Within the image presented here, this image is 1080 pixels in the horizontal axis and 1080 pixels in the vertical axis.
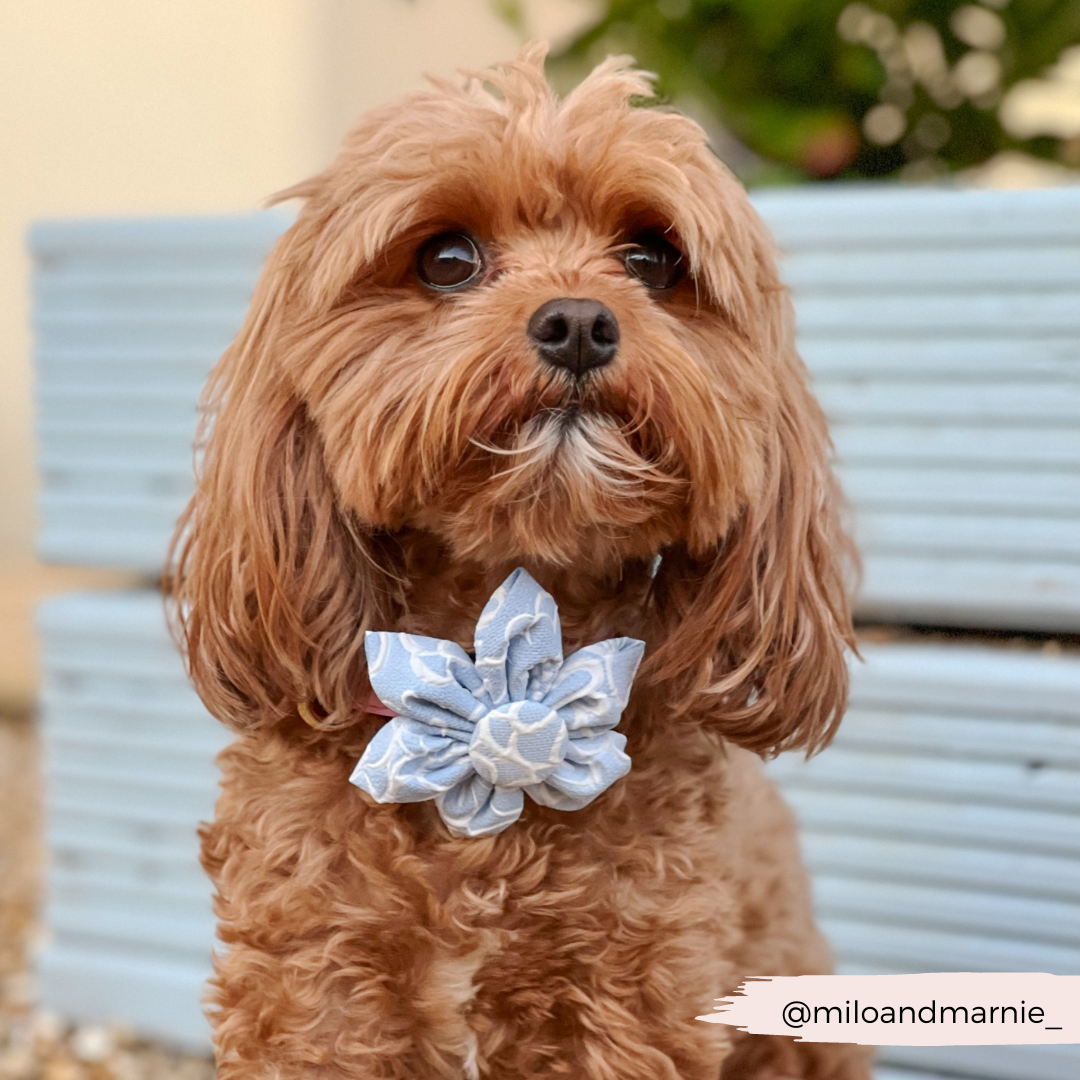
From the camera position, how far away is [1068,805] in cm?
131

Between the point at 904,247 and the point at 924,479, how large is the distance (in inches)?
10.5

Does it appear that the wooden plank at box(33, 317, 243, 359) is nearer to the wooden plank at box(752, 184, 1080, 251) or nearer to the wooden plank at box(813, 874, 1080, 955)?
the wooden plank at box(752, 184, 1080, 251)

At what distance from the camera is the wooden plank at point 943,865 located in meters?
1.32

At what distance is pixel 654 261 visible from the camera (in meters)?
0.83

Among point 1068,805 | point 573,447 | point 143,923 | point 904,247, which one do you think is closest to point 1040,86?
point 904,247

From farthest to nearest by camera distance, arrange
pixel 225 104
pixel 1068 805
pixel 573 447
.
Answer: pixel 225 104 → pixel 1068 805 → pixel 573 447

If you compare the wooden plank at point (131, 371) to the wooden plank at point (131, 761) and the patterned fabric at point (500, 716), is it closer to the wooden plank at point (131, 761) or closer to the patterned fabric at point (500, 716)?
the wooden plank at point (131, 761)

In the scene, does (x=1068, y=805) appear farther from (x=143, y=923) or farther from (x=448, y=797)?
(x=143, y=923)

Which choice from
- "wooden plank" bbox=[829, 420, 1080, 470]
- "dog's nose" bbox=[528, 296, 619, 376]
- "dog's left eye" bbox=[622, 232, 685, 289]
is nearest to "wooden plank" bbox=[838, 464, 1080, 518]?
"wooden plank" bbox=[829, 420, 1080, 470]

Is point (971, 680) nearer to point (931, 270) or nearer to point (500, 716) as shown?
point (931, 270)

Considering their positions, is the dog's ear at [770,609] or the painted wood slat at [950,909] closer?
the dog's ear at [770,609]

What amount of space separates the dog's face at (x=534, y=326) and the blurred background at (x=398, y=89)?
79 centimetres

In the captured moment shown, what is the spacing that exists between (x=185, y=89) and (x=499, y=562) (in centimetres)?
168

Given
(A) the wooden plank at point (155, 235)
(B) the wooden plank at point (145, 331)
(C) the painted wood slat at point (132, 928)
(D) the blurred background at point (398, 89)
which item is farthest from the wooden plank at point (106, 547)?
(C) the painted wood slat at point (132, 928)
